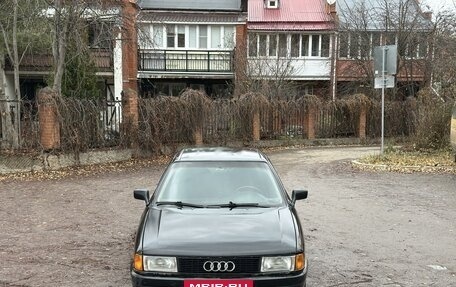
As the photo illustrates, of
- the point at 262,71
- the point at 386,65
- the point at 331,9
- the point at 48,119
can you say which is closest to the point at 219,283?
the point at 48,119

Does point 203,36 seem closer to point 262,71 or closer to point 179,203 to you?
point 262,71

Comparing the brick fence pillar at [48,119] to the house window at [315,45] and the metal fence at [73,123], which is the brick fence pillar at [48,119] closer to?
the metal fence at [73,123]

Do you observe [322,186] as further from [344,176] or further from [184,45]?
[184,45]

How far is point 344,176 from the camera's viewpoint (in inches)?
529

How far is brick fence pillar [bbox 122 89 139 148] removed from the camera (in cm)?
1638

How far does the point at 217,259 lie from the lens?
4145 mm

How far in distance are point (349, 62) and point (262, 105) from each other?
12307mm

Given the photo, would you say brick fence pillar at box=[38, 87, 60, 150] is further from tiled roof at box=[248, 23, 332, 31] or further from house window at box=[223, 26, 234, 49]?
tiled roof at box=[248, 23, 332, 31]

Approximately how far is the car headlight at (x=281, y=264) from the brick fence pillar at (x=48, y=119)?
36.6ft

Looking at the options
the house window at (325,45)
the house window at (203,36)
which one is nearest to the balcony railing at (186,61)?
the house window at (203,36)

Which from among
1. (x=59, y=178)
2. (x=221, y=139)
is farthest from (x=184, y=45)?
(x=59, y=178)

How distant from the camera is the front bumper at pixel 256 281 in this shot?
13.5 ft

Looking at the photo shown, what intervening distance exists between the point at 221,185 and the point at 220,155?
0.62 metres

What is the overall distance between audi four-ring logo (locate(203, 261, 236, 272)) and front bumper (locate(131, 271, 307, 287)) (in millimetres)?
201
